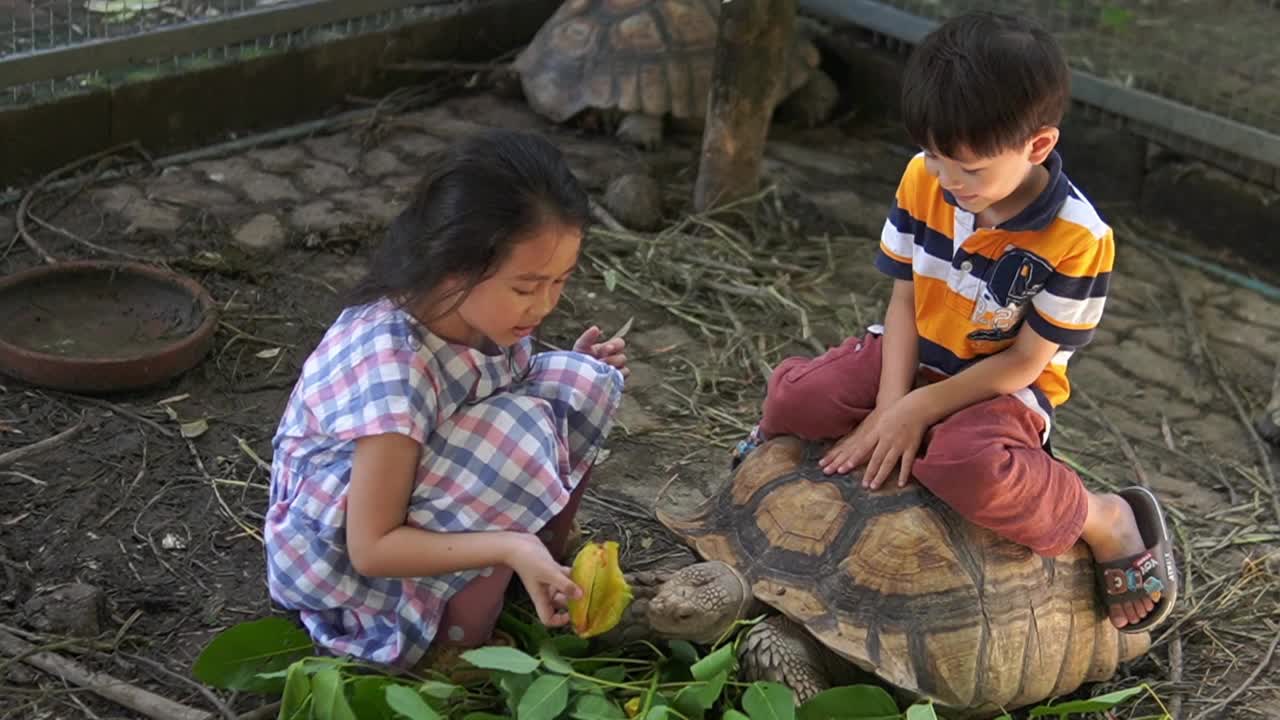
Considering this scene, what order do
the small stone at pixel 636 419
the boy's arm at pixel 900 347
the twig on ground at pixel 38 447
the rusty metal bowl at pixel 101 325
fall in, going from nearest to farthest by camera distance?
the boy's arm at pixel 900 347
the twig on ground at pixel 38 447
the rusty metal bowl at pixel 101 325
the small stone at pixel 636 419

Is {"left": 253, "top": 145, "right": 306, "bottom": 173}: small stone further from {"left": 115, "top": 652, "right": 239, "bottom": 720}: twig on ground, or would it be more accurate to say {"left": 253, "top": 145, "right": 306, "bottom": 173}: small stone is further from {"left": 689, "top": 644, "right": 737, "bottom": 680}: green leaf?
{"left": 689, "top": 644, "right": 737, "bottom": 680}: green leaf

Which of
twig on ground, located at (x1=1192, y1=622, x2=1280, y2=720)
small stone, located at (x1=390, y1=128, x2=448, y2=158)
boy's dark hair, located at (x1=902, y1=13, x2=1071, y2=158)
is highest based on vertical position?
boy's dark hair, located at (x1=902, y1=13, x2=1071, y2=158)

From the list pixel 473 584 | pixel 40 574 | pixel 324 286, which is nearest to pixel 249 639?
pixel 473 584

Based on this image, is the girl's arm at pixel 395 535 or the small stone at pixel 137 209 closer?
the girl's arm at pixel 395 535

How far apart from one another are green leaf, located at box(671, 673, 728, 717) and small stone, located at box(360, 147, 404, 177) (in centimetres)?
315

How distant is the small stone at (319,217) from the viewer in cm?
500

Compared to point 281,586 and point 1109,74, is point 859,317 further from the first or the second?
point 281,586

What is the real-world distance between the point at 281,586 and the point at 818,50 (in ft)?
14.5

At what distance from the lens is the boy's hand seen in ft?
9.83

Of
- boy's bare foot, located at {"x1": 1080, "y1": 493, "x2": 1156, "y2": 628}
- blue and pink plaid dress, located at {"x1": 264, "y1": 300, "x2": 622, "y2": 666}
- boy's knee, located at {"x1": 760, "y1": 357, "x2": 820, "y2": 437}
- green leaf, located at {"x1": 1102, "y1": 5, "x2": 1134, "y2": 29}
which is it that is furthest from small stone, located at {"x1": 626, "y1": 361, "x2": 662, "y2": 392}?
green leaf, located at {"x1": 1102, "y1": 5, "x2": 1134, "y2": 29}

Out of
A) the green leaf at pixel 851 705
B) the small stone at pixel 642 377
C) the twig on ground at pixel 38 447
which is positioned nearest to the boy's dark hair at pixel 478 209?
the green leaf at pixel 851 705

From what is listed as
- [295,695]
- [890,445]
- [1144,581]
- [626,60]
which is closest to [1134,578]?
[1144,581]

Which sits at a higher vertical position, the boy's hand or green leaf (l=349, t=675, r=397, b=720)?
the boy's hand

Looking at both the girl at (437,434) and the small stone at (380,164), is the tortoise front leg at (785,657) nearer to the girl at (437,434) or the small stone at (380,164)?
the girl at (437,434)
